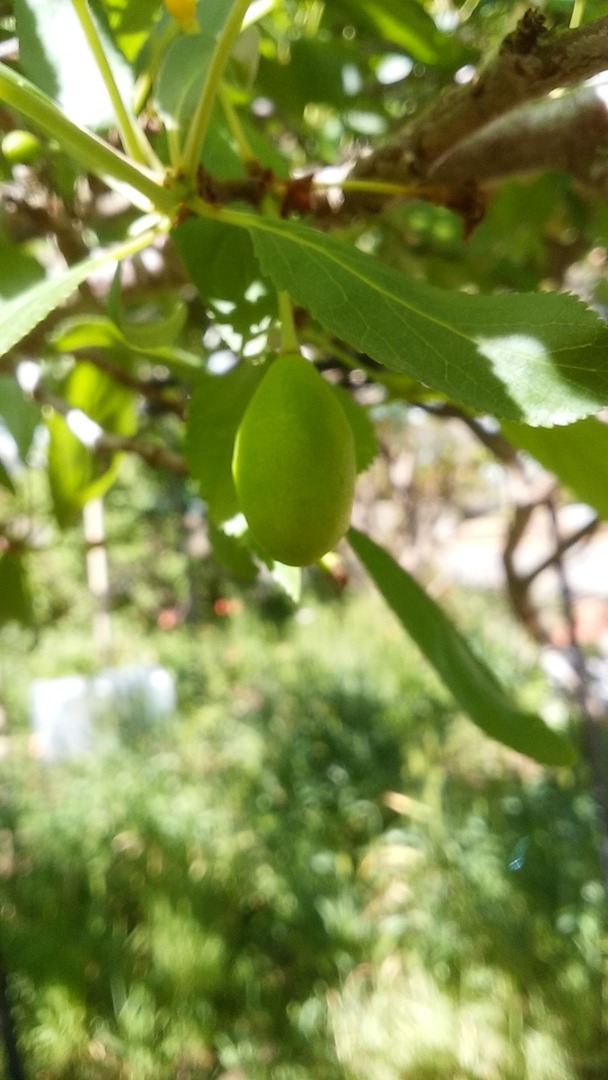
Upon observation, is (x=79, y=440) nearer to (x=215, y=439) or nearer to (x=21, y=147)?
(x=21, y=147)

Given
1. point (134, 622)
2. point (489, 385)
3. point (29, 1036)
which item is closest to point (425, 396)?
point (489, 385)

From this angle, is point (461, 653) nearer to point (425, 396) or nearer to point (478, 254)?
point (425, 396)

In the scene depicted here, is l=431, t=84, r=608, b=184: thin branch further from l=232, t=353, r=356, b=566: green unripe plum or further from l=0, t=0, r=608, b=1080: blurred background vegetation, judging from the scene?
l=232, t=353, r=356, b=566: green unripe plum

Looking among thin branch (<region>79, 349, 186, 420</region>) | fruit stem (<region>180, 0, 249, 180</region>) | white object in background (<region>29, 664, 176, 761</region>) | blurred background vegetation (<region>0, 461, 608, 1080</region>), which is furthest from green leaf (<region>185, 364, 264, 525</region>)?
white object in background (<region>29, 664, 176, 761</region>)

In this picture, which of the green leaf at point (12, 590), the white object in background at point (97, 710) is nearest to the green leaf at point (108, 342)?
the green leaf at point (12, 590)

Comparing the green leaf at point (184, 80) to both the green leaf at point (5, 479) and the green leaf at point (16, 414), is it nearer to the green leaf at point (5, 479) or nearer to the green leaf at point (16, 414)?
the green leaf at point (16, 414)
